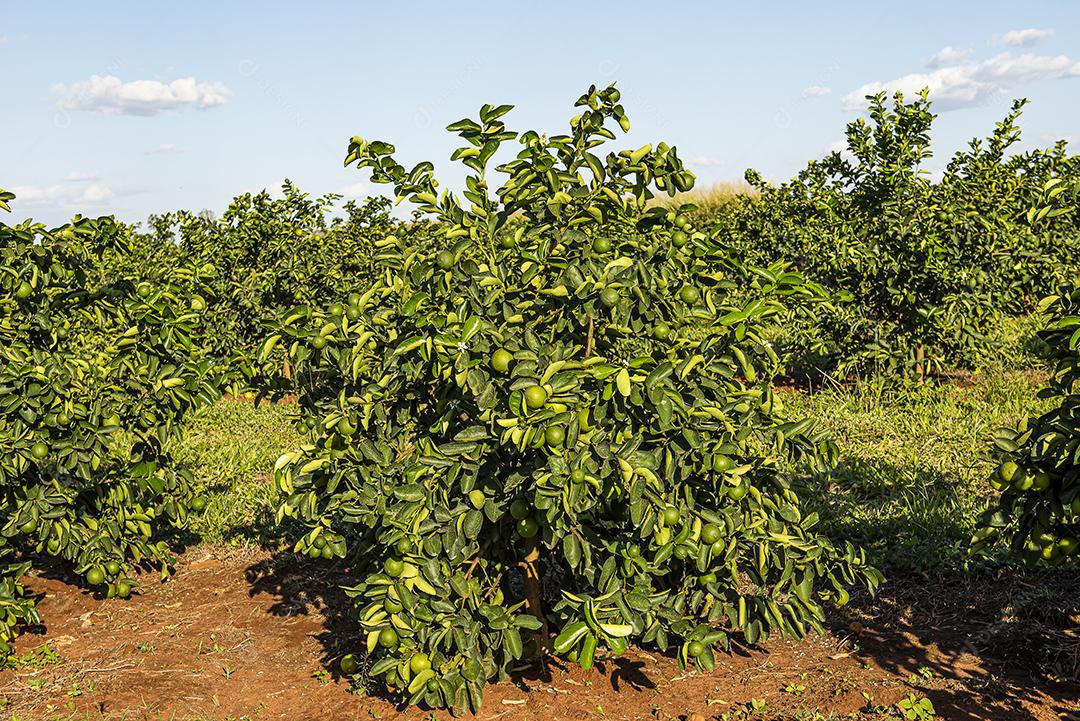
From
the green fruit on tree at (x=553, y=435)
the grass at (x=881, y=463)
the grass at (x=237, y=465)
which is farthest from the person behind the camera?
the grass at (x=237, y=465)

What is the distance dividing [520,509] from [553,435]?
49 cm

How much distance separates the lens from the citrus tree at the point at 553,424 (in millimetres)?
3113

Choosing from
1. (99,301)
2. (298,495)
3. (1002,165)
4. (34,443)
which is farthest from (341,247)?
(1002,165)

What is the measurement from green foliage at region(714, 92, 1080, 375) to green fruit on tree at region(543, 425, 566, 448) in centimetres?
479

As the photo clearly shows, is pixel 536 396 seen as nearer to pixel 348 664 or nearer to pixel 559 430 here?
pixel 559 430

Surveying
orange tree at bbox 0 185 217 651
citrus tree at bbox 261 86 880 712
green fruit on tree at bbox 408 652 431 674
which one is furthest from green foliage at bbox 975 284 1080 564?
orange tree at bbox 0 185 217 651

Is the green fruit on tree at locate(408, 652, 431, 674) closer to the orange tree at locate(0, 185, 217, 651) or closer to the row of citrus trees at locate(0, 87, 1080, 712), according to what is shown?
the row of citrus trees at locate(0, 87, 1080, 712)

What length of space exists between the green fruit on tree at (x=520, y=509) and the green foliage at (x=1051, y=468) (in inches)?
62.8

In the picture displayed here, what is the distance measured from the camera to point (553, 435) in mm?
2898

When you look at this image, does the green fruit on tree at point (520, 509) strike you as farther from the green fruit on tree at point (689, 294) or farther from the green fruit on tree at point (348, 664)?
the green fruit on tree at point (348, 664)

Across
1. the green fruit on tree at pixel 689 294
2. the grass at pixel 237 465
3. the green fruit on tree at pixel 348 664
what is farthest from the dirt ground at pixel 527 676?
the green fruit on tree at pixel 689 294

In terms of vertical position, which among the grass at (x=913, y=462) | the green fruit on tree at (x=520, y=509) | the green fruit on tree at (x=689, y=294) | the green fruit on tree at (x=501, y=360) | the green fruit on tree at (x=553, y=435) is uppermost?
the green fruit on tree at (x=689, y=294)

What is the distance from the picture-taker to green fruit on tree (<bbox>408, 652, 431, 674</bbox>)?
3396 mm

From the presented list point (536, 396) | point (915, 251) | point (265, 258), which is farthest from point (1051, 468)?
point (265, 258)
